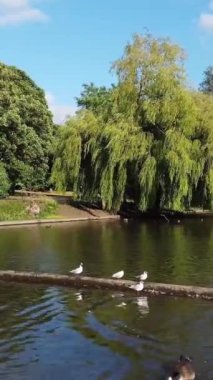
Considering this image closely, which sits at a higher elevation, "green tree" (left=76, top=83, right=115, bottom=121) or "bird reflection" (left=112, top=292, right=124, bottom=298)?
"green tree" (left=76, top=83, right=115, bottom=121)

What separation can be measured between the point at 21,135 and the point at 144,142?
1220cm

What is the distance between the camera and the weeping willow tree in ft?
146

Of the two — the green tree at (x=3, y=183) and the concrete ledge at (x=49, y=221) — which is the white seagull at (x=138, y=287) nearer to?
the concrete ledge at (x=49, y=221)

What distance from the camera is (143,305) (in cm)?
1697

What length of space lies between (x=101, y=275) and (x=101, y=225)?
2162 centimetres

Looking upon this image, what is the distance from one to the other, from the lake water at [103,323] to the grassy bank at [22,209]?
17473 mm

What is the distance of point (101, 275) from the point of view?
2211 cm

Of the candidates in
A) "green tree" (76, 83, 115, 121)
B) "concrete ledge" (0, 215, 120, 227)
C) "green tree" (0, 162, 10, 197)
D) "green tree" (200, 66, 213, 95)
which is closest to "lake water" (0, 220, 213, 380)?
"concrete ledge" (0, 215, 120, 227)

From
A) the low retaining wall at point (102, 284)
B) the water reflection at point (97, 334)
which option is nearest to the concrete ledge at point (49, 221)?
the low retaining wall at point (102, 284)

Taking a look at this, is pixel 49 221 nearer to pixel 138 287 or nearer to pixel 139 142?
pixel 139 142

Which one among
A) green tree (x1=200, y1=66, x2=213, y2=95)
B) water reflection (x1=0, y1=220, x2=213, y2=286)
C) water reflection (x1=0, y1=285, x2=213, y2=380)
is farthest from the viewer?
green tree (x1=200, y1=66, x2=213, y2=95)

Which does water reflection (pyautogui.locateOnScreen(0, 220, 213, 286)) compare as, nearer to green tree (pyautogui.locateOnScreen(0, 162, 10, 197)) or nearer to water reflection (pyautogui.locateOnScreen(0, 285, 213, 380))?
water reflection (pyautogui.locateOnScreen(0, 285, 213, 380))

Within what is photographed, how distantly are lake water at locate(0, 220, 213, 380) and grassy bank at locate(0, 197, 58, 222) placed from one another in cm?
1747

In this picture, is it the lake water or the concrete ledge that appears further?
the concrete ledge
